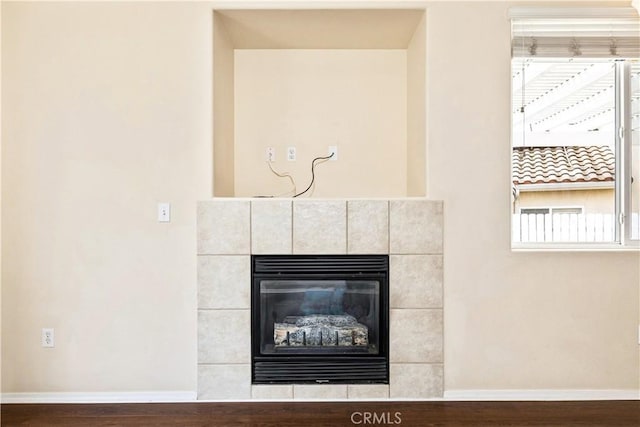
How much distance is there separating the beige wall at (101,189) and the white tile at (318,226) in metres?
0.59

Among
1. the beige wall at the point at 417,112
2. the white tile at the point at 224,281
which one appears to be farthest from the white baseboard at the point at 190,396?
the beige wall at the point at 417,112

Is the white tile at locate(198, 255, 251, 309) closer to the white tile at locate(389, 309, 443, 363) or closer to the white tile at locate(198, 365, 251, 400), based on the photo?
the white tile at locate(198, 365, 251, 400)

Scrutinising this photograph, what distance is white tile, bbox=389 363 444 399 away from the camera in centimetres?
253

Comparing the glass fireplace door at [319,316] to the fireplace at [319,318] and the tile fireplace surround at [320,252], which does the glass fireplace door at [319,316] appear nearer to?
the fireplace at [319,318]

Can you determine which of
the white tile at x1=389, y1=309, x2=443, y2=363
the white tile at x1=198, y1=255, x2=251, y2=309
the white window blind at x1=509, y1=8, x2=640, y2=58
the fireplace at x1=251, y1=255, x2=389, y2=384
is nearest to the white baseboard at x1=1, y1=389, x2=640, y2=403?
the white tile at x1=389, y1=309, x2=443, y2=363

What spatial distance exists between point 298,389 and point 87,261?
150cm

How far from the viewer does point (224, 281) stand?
2529 millimetres

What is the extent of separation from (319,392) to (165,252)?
1265mm

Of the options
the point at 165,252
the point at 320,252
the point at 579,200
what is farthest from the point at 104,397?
the point at 579,200

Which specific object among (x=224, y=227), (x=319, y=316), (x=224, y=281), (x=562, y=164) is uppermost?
(x=562, y=164)

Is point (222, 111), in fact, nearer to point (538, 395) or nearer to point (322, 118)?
point (322, 118)

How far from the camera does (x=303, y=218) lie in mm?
2521

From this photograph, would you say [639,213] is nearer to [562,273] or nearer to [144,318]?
[562,273]

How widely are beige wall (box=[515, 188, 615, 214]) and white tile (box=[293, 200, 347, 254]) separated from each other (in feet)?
3.78
